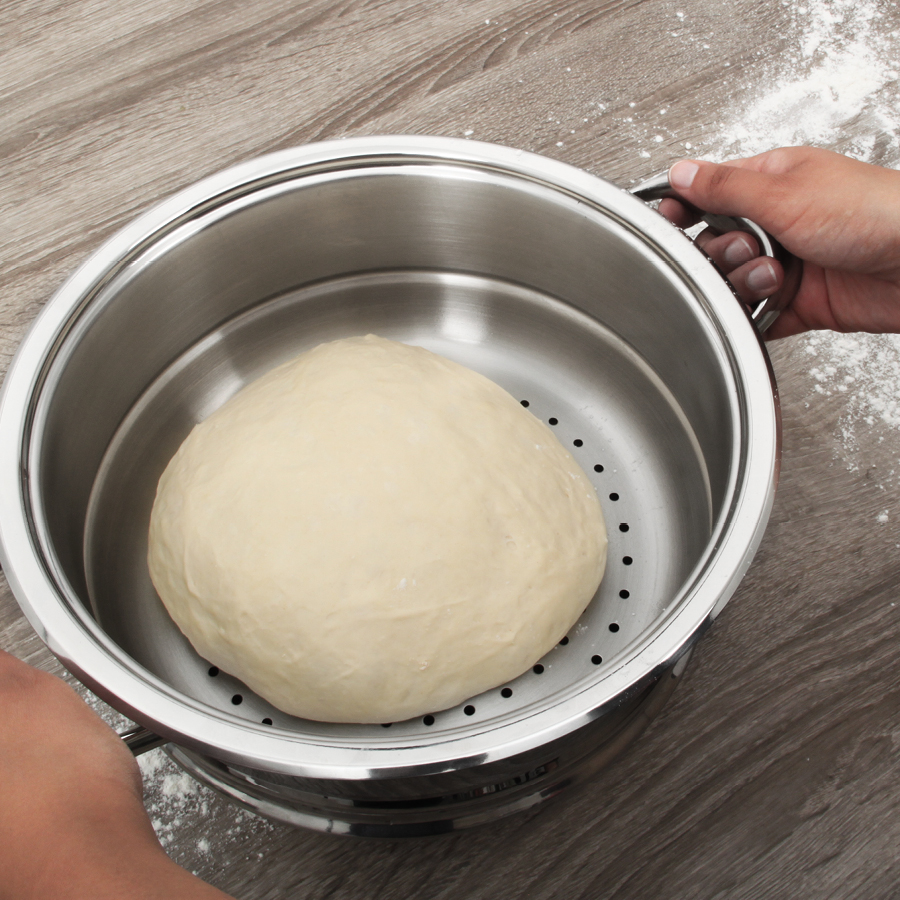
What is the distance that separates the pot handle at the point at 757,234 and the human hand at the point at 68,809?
612 millimetres

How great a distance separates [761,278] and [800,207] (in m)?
0.07

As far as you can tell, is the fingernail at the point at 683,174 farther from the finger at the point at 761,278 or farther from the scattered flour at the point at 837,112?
the scattered flour at the point at 837,112

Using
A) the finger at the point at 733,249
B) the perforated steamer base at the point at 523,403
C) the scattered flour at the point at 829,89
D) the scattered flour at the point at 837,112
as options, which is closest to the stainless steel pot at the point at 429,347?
the perforated steamer base at the point at 523,403

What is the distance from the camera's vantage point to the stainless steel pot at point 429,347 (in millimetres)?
436

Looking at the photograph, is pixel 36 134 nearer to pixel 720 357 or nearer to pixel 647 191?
pixel 647 191

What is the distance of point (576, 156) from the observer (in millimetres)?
913

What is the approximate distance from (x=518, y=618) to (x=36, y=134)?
2.93ft

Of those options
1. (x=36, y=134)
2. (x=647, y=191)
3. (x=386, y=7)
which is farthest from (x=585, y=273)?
(x=36, y=134)

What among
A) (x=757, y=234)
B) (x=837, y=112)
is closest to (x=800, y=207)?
(x=757, y=234)

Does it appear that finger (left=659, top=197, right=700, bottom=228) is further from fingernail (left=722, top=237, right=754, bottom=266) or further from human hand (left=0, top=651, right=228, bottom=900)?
human hand (left=0, top=651, right=228, bottom=900)

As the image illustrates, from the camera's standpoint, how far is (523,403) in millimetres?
826

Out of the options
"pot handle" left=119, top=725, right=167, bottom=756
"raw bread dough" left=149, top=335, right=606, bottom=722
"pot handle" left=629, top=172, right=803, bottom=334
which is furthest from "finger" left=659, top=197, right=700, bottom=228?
"pot handle" left=119, top=725, right=167, bottom=756

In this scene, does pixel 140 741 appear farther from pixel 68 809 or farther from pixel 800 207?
pixel 800 207

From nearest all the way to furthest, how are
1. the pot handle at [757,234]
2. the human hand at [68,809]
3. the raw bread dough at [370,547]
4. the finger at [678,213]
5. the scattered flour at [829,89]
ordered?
the human hand at [68,809] < the raw bread dough at [370,547] < the pot handle at [757,234] < the finger at [678,213] < the scattered flour at [829,89]
